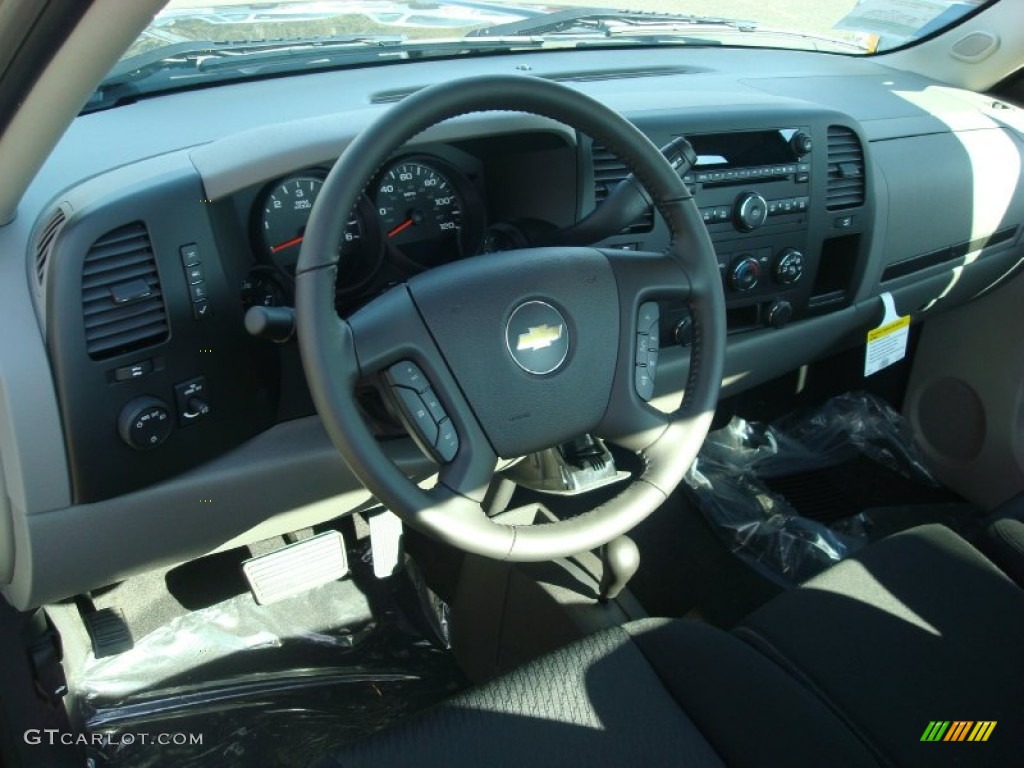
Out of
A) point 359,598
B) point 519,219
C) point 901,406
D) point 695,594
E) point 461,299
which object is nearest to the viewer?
point 461,299

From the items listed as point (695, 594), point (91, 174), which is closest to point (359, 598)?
point (695, 594)

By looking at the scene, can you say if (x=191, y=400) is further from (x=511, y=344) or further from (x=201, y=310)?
(x=511, y=344)

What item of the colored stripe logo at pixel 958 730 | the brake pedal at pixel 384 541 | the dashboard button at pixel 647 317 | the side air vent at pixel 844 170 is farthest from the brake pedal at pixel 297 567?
the side air vent at pixel 844 170

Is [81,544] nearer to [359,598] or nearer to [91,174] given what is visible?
[91,174]

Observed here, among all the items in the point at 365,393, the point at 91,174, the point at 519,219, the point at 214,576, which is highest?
the point at 91,174

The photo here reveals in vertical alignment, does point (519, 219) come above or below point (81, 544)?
A: above

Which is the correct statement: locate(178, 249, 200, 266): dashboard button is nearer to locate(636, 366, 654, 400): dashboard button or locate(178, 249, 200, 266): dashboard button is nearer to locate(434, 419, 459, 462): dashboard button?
locate(434, 419, 459, 462): dashboard button

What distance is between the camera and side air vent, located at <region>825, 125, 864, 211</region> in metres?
2.04

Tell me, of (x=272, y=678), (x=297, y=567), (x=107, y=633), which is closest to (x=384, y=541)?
(x=297, y=567)

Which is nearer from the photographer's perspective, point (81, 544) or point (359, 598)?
point (81, 544)

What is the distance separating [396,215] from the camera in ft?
5.08

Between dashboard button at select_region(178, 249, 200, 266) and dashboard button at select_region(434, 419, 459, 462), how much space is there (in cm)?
43

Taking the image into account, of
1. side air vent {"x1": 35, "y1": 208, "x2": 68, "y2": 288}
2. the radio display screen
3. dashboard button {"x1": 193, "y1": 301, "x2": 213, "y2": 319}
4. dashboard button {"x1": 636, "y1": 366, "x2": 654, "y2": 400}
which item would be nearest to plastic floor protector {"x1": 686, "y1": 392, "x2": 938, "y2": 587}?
the radio display screen

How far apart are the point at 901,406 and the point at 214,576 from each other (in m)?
2.12
